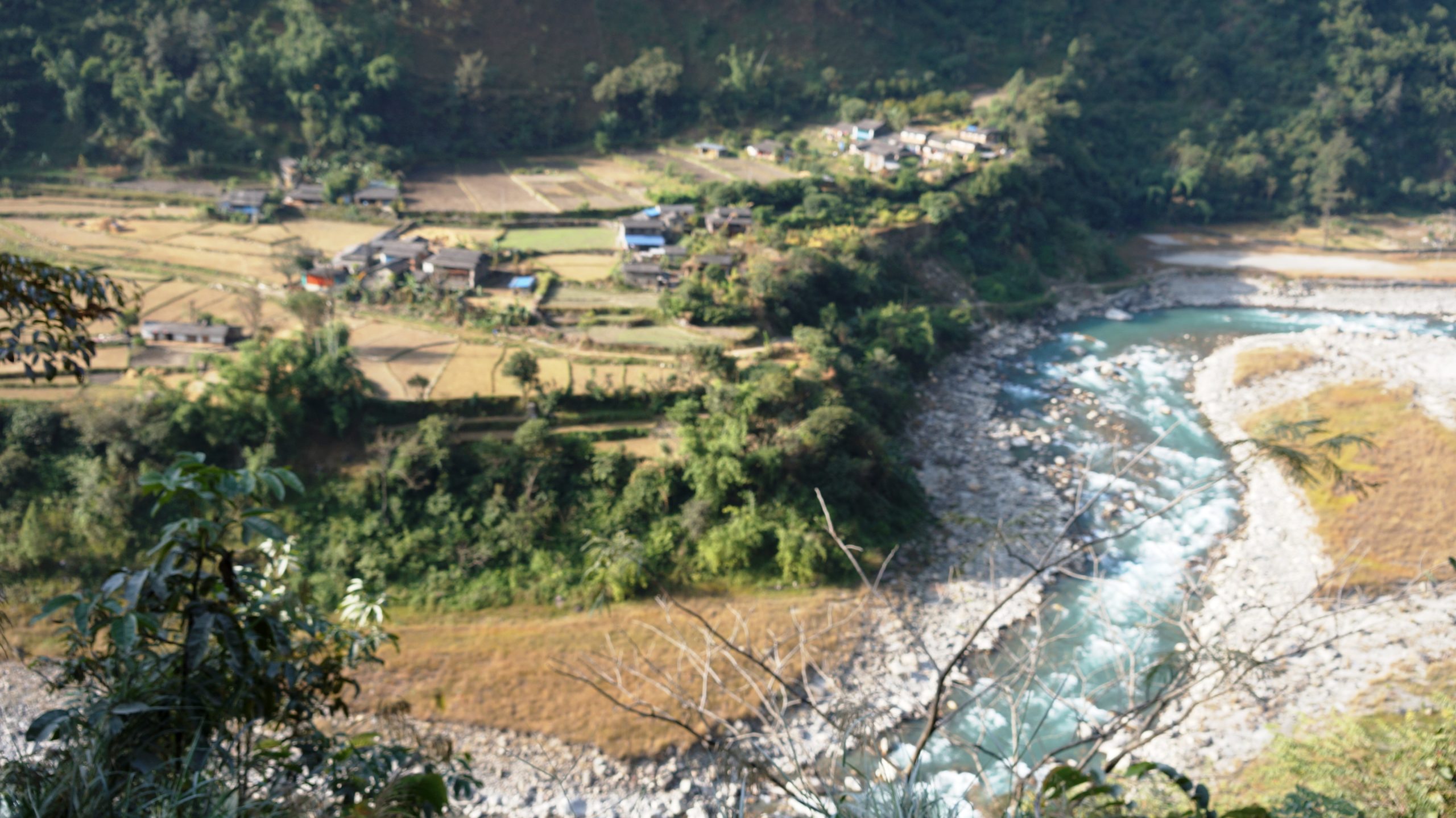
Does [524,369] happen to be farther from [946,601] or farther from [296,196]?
[296,196]

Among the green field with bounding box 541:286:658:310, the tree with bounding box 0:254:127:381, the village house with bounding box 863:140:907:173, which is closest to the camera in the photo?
the tree with bounding box 0:254:127:381

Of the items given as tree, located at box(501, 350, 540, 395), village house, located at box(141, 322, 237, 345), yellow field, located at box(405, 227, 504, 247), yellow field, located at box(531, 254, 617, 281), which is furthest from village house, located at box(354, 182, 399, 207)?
tree, located at box(501, 350, 540, 395)

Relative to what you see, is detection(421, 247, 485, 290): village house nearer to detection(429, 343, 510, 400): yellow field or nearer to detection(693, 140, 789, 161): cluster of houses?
detection(429, 343, 510, 400): yellow field

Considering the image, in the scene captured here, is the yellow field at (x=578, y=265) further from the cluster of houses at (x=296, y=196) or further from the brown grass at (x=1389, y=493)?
the brown grass at (x=1389, y=493)

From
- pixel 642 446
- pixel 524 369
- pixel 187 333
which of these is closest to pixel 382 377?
pixel 524 369

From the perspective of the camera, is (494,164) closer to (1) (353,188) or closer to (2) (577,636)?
(1) (353,188)

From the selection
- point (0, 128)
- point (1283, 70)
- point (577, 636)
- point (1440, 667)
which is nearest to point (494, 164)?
point (0, 128)
